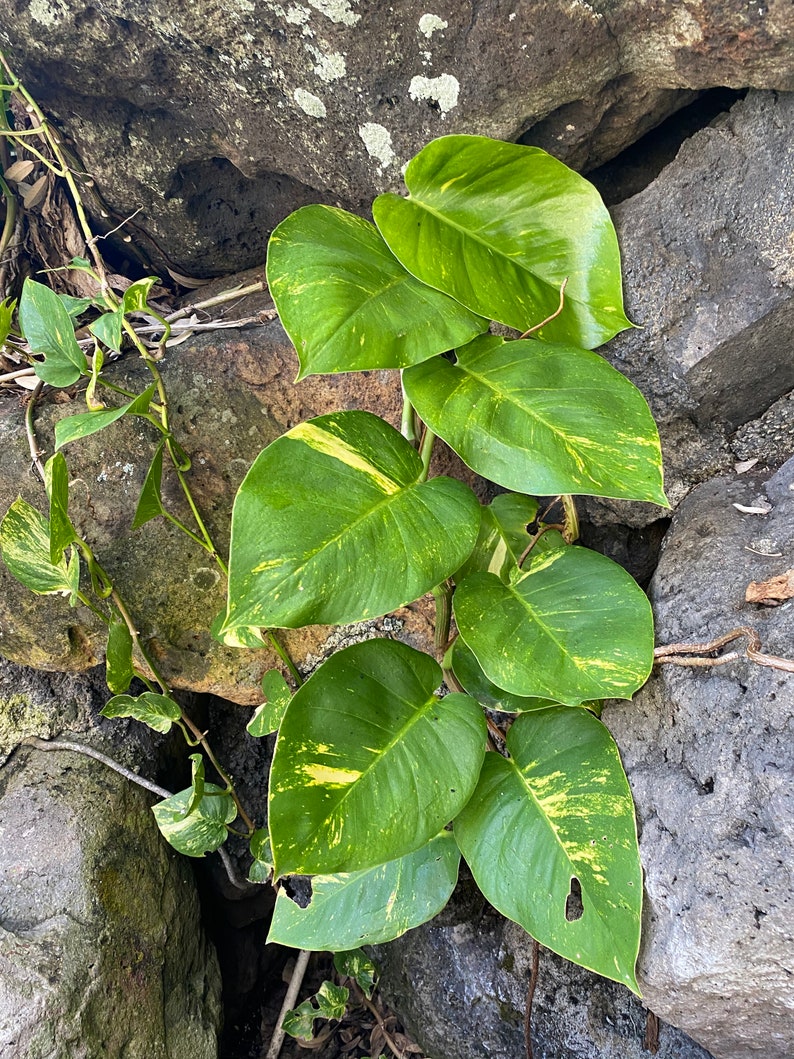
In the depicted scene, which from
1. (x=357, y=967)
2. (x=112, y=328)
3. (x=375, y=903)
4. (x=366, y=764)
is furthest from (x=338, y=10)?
(x=357, y=967)

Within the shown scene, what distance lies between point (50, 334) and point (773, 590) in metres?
0.99

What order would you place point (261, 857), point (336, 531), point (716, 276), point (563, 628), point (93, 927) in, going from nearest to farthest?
point (336, 531) → point (563, 628) → point (716, 276) → point (93, 927) → point (261, 857)

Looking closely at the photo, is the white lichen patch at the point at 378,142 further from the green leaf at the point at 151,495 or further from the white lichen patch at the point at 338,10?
the green leaf at the point at 151,495

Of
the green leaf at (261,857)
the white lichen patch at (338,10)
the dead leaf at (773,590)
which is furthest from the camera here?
the green leaf at (261,857)

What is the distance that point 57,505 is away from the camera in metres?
0.88

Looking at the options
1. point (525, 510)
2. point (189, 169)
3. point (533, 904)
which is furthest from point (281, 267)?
point (533, 904)

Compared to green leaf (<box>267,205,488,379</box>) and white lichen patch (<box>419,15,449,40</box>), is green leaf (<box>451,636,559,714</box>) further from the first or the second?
white lichen patch (<box>419,15,449,40</box>)

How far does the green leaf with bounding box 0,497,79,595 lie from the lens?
955 millimetres

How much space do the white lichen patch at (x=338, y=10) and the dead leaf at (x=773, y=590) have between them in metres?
0.89

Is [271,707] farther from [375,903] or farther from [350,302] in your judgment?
[350,302]

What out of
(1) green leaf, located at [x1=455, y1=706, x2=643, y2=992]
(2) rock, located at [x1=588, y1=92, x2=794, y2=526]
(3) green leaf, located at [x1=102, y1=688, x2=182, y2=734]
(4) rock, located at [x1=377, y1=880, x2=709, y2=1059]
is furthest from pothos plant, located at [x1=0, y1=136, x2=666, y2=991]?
(4) rock, located at [x1=377, y1=880, x2=709, y2=1059]

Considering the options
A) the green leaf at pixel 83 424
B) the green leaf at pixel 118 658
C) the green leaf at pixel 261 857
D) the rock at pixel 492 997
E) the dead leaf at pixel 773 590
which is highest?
the green leaf at pixel 83 424

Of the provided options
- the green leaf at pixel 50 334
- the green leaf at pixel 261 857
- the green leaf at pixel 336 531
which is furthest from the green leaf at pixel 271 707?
the green leaf at pixel 50 334

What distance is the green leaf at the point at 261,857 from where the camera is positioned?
1.18 m
